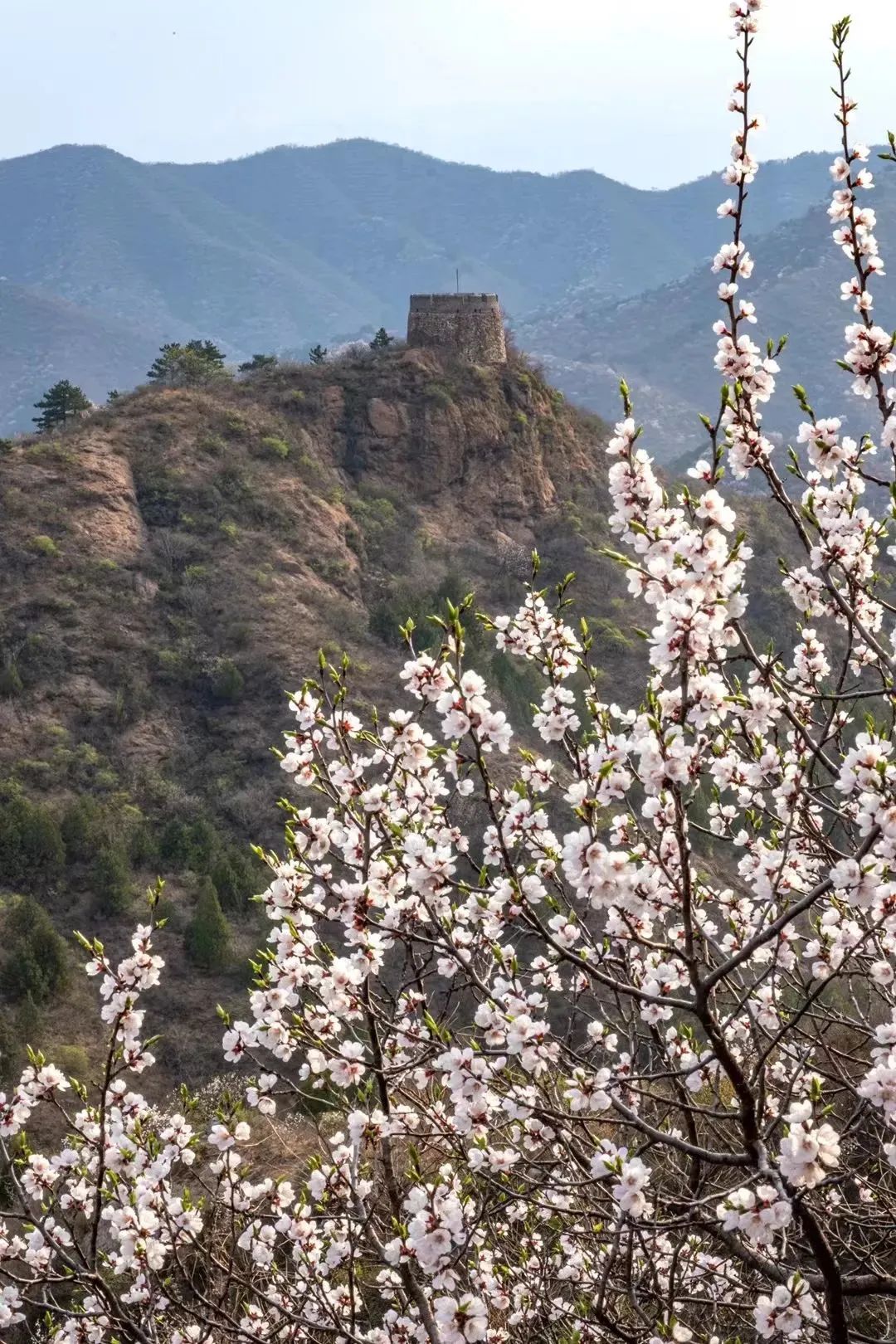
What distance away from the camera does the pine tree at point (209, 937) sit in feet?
73.0

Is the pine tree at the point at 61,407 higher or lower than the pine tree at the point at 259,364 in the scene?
lower

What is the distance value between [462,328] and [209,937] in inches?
1072

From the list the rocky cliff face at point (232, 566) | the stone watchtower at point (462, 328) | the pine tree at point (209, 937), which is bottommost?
the pine tree at point (209, 937)

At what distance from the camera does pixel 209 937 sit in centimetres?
2230

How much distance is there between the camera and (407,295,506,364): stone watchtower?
42188 mm

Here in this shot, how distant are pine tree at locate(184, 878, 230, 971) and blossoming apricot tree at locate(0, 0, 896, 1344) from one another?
15.2 meters

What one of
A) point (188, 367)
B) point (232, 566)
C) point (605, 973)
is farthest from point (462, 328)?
point (605, 973)

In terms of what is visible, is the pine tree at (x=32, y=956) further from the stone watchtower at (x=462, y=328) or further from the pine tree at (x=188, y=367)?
the stone watchtower at (x=462, y=328)

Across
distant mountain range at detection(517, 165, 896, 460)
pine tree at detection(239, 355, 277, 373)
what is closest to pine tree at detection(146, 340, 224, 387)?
pine tree at detection(239, 355, 277, 373)

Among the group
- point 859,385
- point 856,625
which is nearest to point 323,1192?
point 856,625

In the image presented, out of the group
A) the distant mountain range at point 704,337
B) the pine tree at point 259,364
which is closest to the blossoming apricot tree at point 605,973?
the pine tree at point 259,364

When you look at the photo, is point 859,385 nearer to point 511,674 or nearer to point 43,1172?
point 43,1172

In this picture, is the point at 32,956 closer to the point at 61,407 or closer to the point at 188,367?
the point at 61,407

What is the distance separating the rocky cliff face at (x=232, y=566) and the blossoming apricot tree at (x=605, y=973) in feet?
49.6
